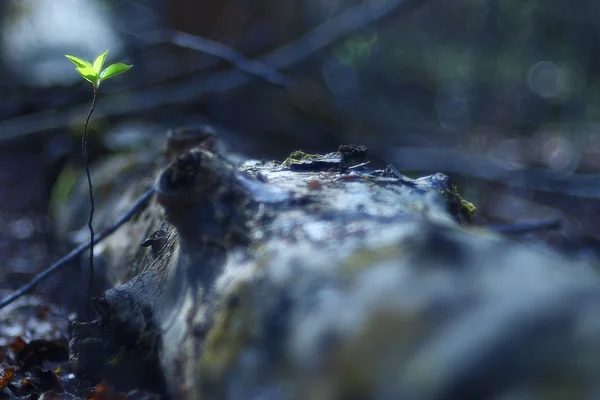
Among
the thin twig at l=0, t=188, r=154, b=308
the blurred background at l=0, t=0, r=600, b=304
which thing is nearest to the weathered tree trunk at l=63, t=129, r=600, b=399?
the thin twig at l=0, t=188, r=154, b=308

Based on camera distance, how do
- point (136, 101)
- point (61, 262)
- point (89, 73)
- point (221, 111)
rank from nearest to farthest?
1. point (89, 73)
2. point (61, 262)
3. point (136, 101)
4. point (221, 111)

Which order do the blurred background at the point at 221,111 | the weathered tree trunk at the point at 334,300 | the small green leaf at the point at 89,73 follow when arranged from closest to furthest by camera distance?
1. the weathered tree trunk at the point at 334,300
2. the small green leaf at the point at 89,73
3. the blurred background at the point at 221,111

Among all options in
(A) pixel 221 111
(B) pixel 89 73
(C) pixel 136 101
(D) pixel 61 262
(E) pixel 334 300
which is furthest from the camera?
(A) pixel 221 111

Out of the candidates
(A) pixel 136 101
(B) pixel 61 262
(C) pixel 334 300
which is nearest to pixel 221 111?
(A) pixel 136 101

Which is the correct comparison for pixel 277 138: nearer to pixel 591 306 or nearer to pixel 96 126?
pixel 96 126

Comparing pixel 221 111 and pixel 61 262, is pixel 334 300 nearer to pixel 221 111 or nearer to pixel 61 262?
pixel 61 262

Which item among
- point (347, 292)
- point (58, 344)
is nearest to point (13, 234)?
point (58, 344)

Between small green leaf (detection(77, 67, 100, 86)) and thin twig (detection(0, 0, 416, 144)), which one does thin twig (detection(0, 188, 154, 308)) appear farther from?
thin twig (detection(0, 0, 416, 144))

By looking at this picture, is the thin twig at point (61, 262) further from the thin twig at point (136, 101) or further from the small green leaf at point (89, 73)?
the thin twig at point (136, 101)

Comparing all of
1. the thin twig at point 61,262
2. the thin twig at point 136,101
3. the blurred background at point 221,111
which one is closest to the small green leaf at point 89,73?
the thin twig at point 61,262
